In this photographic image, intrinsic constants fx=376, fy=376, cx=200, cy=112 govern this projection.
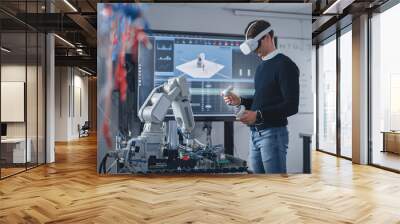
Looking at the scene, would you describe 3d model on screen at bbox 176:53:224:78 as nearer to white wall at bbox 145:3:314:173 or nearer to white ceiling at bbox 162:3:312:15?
white wall at bbox 145:3:314:173

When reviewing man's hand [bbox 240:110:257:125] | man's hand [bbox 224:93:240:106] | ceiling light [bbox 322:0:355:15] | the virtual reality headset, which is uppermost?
ceiling light [bbox 322:0:355:15]

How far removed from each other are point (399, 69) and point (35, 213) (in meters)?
6.19

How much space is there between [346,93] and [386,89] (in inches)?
62.2

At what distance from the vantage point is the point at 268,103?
5.90 meters

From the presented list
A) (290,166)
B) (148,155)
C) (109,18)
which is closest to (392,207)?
(290,166)

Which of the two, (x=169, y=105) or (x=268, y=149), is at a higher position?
(x=169, y=105)

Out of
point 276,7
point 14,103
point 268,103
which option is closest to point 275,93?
point 268,103

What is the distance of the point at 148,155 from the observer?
19.5 feet

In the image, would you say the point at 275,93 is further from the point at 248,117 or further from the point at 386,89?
the point at 386,89

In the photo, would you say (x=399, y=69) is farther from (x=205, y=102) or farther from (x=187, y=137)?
(x=187, y=137)

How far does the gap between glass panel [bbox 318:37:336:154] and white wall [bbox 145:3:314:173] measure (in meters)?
3.62

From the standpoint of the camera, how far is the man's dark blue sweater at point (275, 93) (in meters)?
5.92

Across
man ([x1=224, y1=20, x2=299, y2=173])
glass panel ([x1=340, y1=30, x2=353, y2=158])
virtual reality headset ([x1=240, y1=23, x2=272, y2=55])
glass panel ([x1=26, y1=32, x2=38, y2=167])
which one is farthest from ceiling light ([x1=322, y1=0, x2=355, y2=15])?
glass panel ([x1=26, y1=32, x2=38, y2=167])

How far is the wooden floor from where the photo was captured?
363cm
